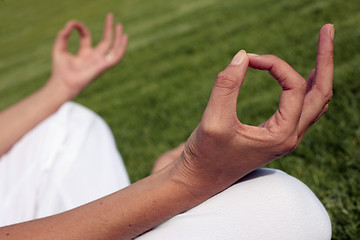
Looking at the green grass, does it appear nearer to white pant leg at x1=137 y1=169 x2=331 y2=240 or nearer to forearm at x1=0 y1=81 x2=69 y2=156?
white pant leg at x1=137 y1=169 x2=331 y2=240

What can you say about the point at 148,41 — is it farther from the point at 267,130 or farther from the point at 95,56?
the point at 267,130

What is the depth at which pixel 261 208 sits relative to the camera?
110 centimetres

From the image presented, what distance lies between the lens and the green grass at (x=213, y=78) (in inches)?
93.5

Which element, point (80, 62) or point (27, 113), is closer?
point (27, 113)

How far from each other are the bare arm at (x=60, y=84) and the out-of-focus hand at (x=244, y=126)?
4.50 ft

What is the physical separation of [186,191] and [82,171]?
3.35ft

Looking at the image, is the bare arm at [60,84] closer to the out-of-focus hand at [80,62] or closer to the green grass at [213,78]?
the out-of-focus hand at [80,62]

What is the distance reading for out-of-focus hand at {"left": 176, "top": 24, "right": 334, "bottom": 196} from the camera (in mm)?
995

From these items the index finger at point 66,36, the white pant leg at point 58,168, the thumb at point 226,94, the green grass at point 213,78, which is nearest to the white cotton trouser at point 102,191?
the white pant leg at point 58,168

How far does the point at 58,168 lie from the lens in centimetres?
199

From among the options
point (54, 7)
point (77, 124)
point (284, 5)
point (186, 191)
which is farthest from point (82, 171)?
point (54, 7)

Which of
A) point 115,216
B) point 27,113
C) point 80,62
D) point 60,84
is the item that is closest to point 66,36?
point 80,62

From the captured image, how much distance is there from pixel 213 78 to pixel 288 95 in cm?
397

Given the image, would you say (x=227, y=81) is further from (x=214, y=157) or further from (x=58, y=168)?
(x=58, y=168)
